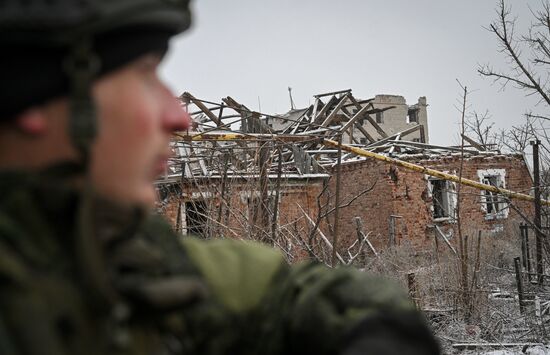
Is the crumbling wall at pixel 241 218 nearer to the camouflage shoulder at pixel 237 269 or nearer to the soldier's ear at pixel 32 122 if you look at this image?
the camouflage shoulder at pixel 237 269

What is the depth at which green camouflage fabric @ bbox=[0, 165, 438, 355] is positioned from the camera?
77 cm

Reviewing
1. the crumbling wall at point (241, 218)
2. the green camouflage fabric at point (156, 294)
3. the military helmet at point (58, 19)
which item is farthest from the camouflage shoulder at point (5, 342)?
the crumbling wall at point (241, 218)

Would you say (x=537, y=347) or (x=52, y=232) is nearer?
(x=52, y=232)

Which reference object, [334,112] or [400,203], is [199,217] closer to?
[400,203]

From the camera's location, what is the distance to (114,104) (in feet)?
2.68

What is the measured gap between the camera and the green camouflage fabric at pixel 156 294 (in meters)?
0.77

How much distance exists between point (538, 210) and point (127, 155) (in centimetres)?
820

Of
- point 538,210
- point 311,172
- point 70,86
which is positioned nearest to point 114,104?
point 70,86

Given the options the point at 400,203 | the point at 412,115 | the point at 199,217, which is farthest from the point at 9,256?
the point at 412,115

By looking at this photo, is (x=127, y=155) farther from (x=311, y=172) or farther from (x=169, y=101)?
(x=311, y=172)

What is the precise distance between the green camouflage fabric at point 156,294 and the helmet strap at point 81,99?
5 centimetres

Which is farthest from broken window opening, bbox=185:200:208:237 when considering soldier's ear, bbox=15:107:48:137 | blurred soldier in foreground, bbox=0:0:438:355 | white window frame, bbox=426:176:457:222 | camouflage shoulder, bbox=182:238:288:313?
white window frame, bbox=426:176:457:222

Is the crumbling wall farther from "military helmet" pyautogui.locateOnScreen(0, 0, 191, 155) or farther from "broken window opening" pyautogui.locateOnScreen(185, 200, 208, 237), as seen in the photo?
"military helmet" pyautogui.locateOnScreen(0, 0, 191, 155)

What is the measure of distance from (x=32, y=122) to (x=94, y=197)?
12 centimetres
